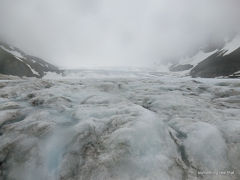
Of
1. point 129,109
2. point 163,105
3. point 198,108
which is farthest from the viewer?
point 163,105

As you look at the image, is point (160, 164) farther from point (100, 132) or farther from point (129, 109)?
point (129, 109)

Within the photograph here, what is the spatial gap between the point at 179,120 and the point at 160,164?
213 centimetres

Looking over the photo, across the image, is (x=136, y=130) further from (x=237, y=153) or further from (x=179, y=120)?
(x=237, y=153)

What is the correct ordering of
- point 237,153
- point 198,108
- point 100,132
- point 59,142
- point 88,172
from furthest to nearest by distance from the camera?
point 198,108 → point 100,132 → point 59,142 → point 237,153 → point 88,172

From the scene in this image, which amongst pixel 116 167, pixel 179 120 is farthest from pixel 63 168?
pixel 179 120

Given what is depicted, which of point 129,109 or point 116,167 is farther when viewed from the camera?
point 129,109

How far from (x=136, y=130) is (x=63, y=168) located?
1.96 metres

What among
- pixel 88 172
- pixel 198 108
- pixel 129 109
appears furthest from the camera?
pixel 198 108

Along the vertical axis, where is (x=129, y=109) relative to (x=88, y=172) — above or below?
above

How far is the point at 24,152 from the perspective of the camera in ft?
11.6

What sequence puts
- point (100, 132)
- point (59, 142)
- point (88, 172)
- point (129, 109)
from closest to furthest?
point (88, 172), point (59, 142), point (100, 132), point (129, 109)

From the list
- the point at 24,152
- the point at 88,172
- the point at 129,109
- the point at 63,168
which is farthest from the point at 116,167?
the point at 129,109

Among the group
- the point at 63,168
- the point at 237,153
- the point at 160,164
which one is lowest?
the point at 63,168

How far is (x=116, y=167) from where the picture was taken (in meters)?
3.04
